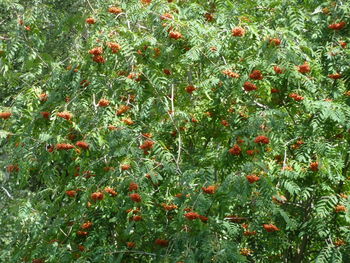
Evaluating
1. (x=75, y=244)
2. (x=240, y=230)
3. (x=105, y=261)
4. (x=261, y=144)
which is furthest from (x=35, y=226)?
(x=261, y=144)

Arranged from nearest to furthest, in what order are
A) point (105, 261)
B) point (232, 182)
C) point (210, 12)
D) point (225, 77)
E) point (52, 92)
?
point (232, 182) < point (105, 261) < point (225, 77) < point (52, 92) < point (210, 12)

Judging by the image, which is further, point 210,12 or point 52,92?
point 210,12

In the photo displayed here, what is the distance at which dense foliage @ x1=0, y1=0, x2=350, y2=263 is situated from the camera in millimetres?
5027

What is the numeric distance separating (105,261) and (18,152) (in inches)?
49.4

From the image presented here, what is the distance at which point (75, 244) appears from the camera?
18.4ft

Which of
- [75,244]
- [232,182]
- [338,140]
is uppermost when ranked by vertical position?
[232,182]

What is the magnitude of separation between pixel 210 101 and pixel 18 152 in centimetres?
172

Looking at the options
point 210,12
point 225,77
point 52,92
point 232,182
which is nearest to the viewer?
point 232,182

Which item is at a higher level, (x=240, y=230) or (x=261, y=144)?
(x=261, y=144)

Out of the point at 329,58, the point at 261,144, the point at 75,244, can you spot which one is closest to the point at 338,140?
the point at 329,58

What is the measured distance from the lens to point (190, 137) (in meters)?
6.32

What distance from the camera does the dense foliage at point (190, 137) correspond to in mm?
5027

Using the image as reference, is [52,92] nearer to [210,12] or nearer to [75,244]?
[75,244]

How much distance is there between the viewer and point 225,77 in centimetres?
542
